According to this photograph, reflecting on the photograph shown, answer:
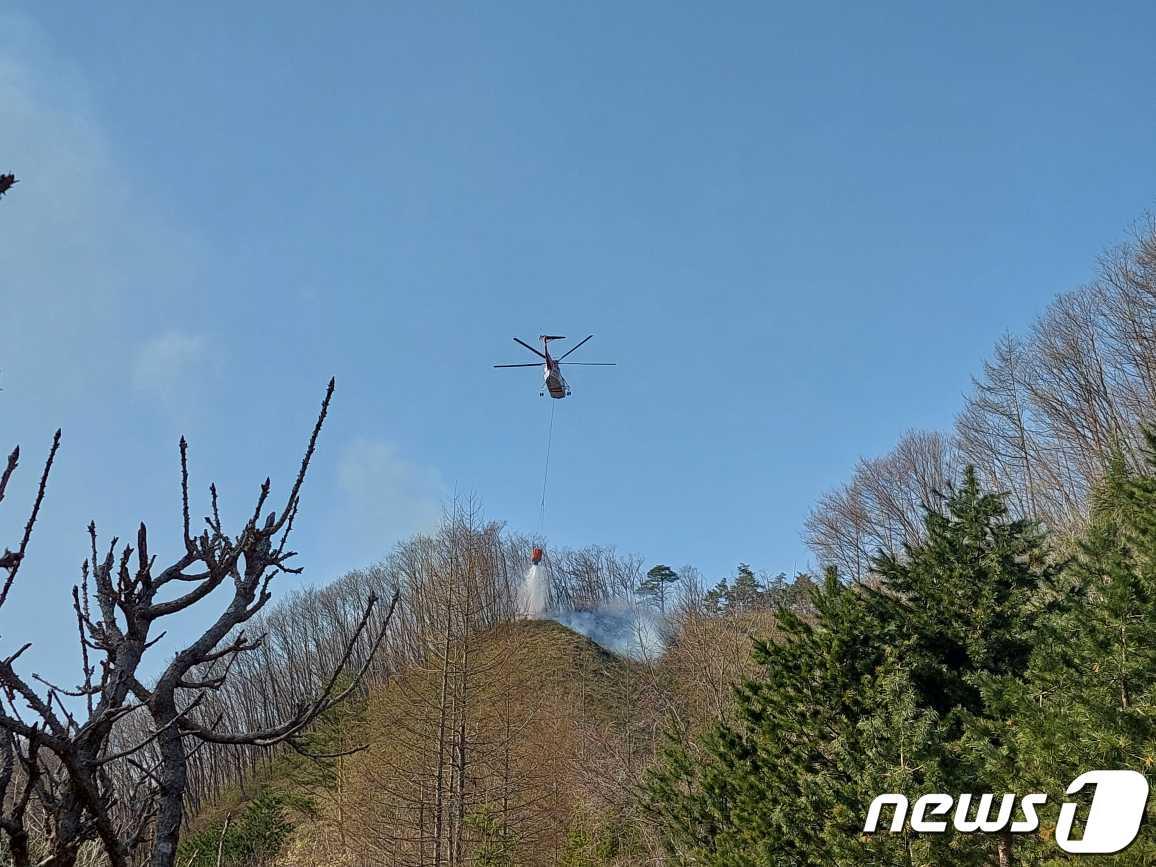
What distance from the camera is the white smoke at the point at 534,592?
2601 inches

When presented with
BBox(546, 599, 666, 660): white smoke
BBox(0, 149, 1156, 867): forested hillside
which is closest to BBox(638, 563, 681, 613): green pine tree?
BBox(546, 599, 666, 660): white smoke

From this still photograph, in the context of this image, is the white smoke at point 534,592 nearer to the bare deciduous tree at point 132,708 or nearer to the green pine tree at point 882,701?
the green pine tree at point 882,701

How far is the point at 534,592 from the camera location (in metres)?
67.5

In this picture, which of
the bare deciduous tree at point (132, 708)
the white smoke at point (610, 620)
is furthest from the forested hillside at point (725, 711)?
the white smoke at point (610, 620)

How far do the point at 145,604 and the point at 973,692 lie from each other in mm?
13044

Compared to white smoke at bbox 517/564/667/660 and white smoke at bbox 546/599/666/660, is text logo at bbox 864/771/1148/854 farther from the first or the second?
white smoke at bbox 517/564/667/660

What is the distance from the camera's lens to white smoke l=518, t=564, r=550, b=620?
2601 inches

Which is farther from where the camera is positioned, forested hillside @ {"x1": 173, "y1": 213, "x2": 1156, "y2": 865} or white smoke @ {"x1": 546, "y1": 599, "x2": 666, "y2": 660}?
white smoke @ {"x1": 546, "y1": 599, "x2": 666, "y2": 660}

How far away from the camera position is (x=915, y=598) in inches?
569

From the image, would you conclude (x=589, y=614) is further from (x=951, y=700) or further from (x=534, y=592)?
(x=951, y=700)

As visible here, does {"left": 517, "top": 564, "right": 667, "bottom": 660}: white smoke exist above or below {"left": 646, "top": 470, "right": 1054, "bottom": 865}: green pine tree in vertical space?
above

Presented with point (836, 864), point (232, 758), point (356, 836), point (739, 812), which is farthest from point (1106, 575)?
point (232, 758)

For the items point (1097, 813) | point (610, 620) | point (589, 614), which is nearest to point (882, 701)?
point (1097, 813)

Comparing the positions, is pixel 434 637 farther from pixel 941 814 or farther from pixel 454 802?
pixel 941 814
